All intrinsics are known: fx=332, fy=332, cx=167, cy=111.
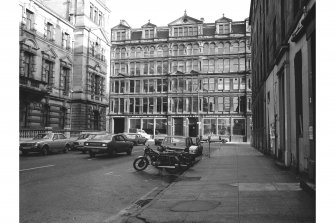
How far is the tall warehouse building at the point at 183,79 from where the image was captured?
193ft

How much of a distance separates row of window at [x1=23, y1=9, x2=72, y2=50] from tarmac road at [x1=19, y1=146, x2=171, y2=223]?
73.2 ft

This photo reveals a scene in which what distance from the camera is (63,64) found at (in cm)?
3803

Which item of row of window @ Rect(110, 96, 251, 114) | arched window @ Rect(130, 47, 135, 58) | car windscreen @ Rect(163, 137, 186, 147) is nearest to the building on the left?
car windscreen @ Rect(163, 137, 186, 147)

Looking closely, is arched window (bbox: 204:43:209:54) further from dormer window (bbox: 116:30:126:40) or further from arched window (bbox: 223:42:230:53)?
dormer window (bbox: 116:30:126:40)

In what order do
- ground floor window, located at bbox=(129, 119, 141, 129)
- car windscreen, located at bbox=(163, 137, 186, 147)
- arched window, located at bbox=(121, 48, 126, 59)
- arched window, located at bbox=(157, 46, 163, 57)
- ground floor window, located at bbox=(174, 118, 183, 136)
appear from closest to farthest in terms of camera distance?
car windscreen, located at bbox=(163, 137, 186, 147) → ground floor window, located at bbox=(174, 118, 183, 136) → ground floor window, located at bbox=(129, 119, 141, 129) → arched window, located at bbox=(157, 46, 163, 57) → arched window, located at bbox=(121, 48, 126, 59)

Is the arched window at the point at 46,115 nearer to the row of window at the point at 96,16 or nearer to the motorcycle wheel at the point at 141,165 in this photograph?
the row of window at the point at 96,16

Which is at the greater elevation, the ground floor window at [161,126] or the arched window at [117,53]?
the arched window at [117,53]

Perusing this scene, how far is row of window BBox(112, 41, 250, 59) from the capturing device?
197ft

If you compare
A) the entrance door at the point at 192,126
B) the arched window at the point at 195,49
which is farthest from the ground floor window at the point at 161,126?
the arched window at the point at 195,49

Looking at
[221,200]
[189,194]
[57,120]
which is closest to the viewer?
[221,200]

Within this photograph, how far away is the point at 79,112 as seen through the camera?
1587 inches
